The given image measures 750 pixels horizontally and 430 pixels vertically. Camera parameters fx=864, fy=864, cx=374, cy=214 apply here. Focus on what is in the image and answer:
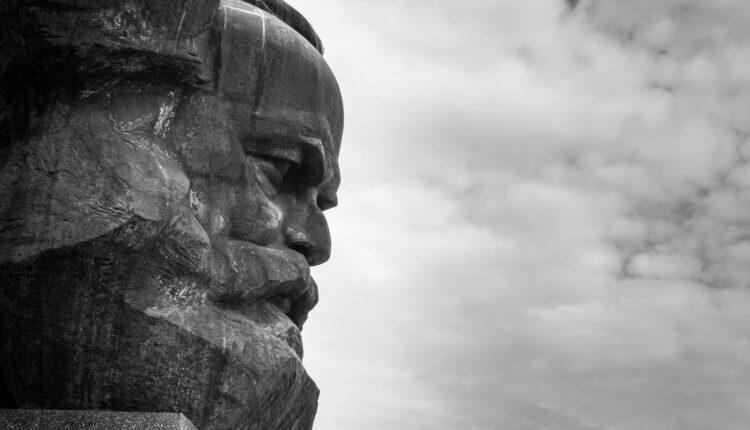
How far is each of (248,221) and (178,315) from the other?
110cm

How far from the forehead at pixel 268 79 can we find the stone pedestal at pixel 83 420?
2.43 metres

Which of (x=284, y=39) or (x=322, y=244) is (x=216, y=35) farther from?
(x=322, y=244)

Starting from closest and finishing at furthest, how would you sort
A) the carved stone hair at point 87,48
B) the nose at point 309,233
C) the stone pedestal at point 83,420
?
the stone pedestal at point 83,420 → the carved stone hair at point 87,48 → the nose at point 309,233

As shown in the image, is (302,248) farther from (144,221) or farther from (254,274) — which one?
(144,221)

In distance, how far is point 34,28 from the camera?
5586 mm

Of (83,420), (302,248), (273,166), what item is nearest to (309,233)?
(302,248)

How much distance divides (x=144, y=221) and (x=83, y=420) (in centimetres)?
130

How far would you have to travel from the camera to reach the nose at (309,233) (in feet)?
22.8

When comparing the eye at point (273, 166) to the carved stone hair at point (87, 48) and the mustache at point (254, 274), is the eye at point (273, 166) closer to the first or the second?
the mustache at point (254, 274)

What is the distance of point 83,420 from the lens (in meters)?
5.10

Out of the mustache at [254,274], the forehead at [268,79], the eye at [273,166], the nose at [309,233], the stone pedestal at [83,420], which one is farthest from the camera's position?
the nose at [309,233]

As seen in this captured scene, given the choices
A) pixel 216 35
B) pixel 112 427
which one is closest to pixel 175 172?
pixel 216 35

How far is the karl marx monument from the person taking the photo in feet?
18.1

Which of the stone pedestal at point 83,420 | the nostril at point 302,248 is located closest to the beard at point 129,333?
the stone pedestal at point 83,420
